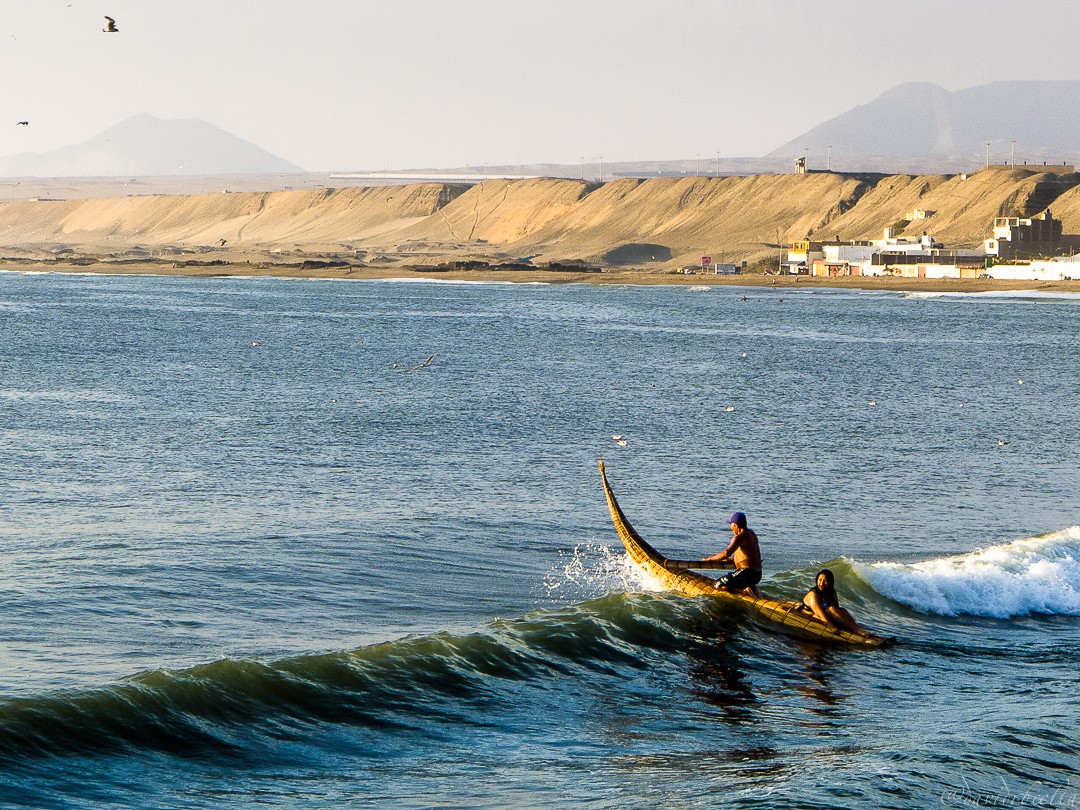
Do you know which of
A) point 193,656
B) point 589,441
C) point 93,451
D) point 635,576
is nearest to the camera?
point 193,656

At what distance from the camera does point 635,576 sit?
22297 millimetres

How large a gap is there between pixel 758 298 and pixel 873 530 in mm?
114667

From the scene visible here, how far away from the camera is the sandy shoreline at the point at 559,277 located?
141875 millimetres

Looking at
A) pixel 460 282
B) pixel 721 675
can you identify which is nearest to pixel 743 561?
pixel 721 675

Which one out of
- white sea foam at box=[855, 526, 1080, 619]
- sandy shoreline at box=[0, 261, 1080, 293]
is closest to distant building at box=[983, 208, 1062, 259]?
sandy shoreline at box=[0, 261, 1080, 293]

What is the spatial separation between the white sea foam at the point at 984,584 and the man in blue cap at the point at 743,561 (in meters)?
2.98

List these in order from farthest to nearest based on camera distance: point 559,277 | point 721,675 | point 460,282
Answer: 1. point 460,282
2. point 559,277
3. point 721,675

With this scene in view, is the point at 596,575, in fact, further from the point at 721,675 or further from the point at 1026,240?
the point at 1026,240

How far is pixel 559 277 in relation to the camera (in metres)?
165

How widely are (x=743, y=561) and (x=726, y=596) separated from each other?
0.68 meters

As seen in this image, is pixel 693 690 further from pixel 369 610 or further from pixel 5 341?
pixel 5 341

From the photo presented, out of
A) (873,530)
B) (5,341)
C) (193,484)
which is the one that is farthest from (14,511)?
(5,341)

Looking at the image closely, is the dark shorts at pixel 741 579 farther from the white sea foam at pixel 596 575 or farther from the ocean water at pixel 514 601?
the white sea foam at pixel 596 575

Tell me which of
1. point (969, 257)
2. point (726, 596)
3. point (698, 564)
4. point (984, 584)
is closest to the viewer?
point (726, 596)
